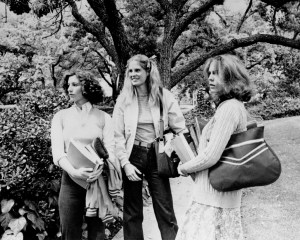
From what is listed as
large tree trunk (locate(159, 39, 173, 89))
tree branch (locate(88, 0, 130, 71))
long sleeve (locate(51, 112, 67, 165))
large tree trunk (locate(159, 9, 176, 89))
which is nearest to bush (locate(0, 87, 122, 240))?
long sleeve (locate(51, 112, 67, 165))

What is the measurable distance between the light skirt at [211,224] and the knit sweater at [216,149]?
0.04 metres

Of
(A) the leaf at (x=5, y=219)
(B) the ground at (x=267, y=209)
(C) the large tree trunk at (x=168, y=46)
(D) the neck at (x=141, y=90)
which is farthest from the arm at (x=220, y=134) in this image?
(C) the large tree trunk at (x=168, y=46)

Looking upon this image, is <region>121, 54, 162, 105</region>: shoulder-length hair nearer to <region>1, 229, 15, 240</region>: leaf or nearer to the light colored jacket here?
the light colored jacket

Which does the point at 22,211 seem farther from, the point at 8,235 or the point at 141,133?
the point at 141,133

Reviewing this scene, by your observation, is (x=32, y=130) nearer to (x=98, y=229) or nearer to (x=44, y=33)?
(x=98, y=229)

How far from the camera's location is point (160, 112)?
9.98ft

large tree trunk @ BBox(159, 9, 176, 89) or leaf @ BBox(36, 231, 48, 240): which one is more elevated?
large tree trunk @ BBox(159, 9, 176, 89)

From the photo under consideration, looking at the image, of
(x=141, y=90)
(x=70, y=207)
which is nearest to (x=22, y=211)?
(x=70, y=207)

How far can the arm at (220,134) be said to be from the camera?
6.30ft

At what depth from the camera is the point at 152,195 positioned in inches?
120

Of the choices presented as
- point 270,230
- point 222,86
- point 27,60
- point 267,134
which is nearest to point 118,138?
point 222,86

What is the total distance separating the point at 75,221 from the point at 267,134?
12621 millimetres

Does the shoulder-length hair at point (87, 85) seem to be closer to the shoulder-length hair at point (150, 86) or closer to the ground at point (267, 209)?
the shoulder-length hair at point (150, 86)

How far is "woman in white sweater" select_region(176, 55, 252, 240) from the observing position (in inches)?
78.6
